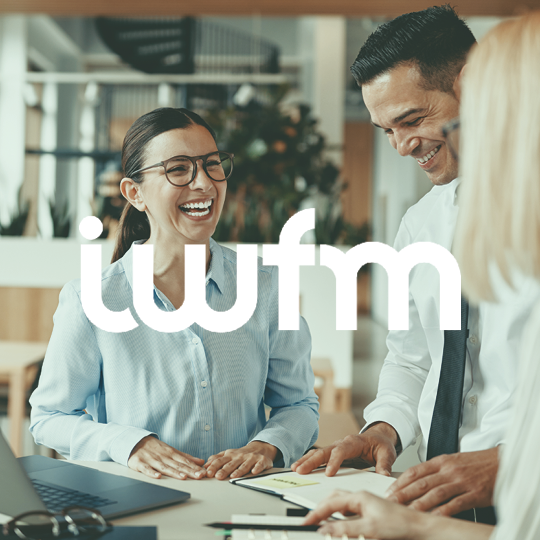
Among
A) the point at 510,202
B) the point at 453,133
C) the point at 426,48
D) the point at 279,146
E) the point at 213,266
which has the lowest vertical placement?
the point at 213,266

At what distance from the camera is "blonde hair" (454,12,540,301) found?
681 millimetres

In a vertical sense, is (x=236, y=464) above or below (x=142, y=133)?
below

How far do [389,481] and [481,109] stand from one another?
2.14 ft

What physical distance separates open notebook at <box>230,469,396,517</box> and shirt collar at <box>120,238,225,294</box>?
505 mm

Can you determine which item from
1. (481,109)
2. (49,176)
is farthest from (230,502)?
(49,176)

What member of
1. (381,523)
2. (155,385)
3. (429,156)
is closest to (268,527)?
(381,523)

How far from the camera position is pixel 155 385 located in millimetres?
1319

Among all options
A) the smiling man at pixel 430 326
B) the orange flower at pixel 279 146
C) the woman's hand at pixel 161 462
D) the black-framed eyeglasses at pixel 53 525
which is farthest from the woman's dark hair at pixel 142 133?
the orange flower at pixel 279 146

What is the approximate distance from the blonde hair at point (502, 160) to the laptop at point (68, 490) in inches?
23.5

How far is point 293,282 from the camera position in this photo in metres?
1.43

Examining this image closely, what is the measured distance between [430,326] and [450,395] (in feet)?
0.59

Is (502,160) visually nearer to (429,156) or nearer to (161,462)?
(429,156)

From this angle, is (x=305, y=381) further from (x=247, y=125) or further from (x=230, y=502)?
(x=247, y=125)

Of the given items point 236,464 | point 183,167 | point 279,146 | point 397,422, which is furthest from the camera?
point 279,146
